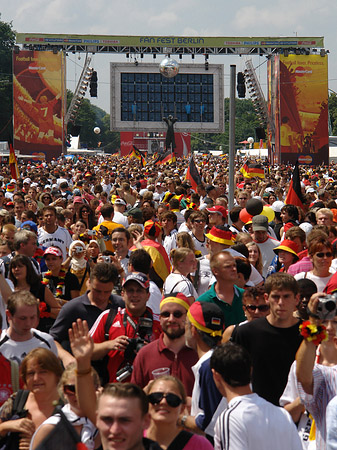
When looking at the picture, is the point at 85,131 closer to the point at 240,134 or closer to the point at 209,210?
the point at 240,134

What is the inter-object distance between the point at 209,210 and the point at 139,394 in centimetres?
697

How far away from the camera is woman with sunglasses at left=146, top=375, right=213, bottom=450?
3.57 meters

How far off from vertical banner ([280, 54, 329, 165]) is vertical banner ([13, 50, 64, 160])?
14.6 m

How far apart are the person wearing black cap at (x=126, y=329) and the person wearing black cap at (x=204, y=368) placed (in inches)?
20.2

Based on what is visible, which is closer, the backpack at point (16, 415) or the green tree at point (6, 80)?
the backpack at point (16, 415)

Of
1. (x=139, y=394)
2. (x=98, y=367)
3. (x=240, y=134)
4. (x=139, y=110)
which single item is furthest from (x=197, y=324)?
(x=240, y=134)

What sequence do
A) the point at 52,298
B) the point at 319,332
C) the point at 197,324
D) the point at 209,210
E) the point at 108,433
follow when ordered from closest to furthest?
the point at 108,433
the point at 319,332
the point at 197,324
the point at 52,298
the point at 209,210

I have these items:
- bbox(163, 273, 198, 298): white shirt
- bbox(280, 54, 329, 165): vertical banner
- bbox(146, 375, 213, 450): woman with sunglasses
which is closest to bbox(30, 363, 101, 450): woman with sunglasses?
bbox(146, 375, 213, 450): woman with sunglasses

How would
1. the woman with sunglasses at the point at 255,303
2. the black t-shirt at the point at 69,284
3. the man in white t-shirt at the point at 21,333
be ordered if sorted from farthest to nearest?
the black t-shirt at the point at 69,284
the woman with sunglasses at the point at 255,303
the man in white t-shirt at the point at 21,333

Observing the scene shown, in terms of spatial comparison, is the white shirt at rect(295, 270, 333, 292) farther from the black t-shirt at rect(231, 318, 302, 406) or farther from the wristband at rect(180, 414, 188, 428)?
the wristband at rect(180, 414, 188, 428)

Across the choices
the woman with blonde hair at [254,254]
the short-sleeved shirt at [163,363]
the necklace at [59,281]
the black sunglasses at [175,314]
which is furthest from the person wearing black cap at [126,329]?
the woman with blonde hair at [254,254]

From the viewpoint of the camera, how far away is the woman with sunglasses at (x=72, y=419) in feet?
12.1

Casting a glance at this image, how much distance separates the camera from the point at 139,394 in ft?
10.8

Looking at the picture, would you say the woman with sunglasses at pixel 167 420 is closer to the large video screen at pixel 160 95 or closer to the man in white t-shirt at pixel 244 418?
the man in white t-shirt at pixel 244 418
